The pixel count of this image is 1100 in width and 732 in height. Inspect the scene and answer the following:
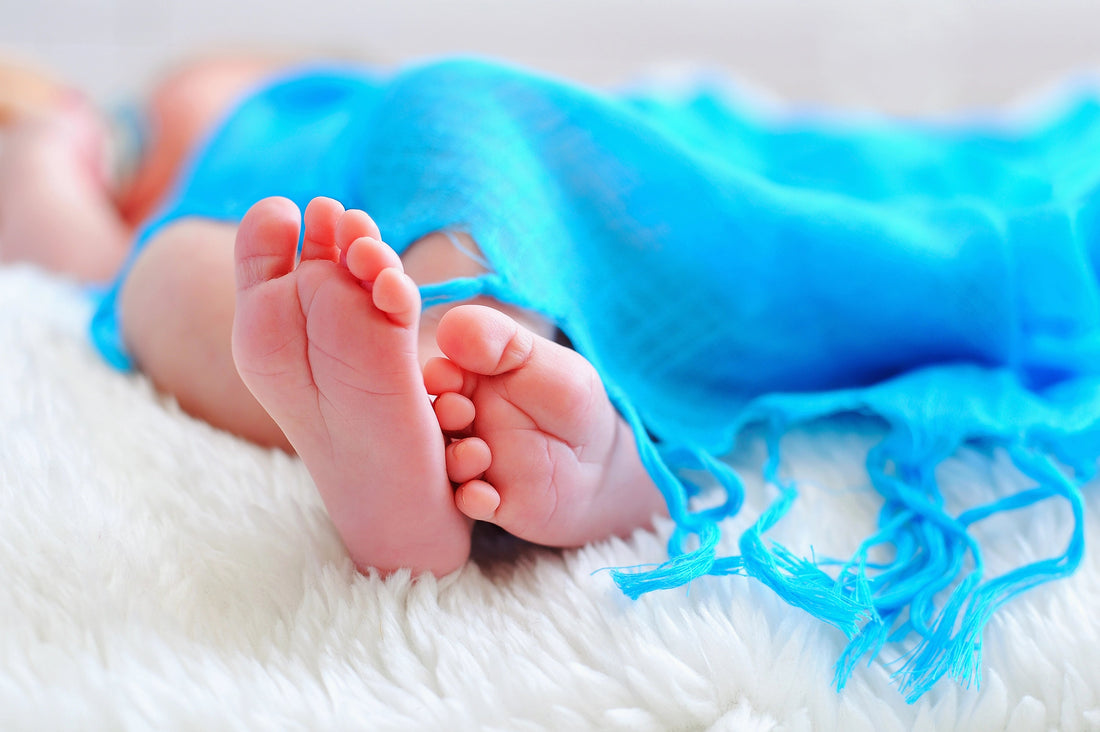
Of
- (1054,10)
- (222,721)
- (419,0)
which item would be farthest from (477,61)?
(1054,10)

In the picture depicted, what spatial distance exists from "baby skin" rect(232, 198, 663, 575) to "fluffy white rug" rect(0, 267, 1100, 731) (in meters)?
0.04

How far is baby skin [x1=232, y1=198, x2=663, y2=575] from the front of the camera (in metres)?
0.40

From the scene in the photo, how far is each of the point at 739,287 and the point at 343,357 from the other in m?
0.32

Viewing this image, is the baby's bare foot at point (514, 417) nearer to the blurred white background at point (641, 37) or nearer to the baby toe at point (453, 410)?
the baby toe at point (453, 410)

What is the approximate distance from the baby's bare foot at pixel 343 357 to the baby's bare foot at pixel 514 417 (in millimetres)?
19

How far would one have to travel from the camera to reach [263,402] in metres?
0.44

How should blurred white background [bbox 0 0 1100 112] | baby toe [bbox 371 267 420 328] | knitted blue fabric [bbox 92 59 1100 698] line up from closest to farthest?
baby toe [bbox 371 267 420 328]
knitted blue fabric [bbox 92 59 1100 698]
blurred white background [bbox 0 0 1100 112]

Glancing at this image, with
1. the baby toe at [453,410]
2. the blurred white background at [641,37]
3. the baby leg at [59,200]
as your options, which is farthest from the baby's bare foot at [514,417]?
the blurred white background at [641,37]

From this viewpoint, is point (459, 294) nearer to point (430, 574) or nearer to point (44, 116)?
point (430, 574)

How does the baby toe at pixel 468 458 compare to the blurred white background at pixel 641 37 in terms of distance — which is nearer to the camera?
the baby toe at pixel 468 458

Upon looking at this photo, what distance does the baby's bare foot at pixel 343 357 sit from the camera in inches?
15.8

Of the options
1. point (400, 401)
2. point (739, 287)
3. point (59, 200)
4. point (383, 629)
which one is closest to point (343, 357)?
point (400, 401)

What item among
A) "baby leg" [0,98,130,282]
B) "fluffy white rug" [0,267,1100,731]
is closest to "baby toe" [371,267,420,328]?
"fluffy white rug" [0,267,1100,731]

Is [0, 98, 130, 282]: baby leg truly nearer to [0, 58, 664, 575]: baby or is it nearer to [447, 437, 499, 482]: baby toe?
[0, 58, 664, 575]: baby
